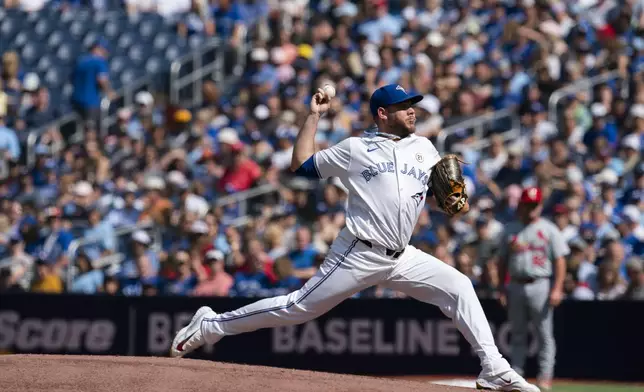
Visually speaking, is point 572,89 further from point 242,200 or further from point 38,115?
point 38,115

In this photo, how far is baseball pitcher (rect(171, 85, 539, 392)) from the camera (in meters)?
7.68

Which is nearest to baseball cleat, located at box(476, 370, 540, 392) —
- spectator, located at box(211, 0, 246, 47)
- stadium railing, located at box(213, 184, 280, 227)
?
stadium railing, located at box(213, 184, 280, 227)

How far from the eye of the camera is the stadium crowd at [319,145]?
1387 cm

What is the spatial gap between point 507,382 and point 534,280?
11.4ft

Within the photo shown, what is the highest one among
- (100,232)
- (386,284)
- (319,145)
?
(319,145)

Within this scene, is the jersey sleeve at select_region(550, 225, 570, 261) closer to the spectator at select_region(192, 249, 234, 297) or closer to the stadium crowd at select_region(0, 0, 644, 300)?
the stadium crowd at select_region(0, 0, 644, 300)

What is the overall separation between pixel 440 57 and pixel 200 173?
12.7 feet

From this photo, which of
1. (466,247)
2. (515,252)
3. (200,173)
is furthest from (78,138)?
(515,252)

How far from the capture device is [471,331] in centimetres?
777

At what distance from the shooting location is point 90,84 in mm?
18453

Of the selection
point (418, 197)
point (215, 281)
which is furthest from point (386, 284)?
point (215, 281)

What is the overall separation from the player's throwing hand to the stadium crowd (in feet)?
13.0

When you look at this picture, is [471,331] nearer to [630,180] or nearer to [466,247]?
[466,247]

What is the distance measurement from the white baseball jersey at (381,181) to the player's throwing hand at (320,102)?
0.26 m
